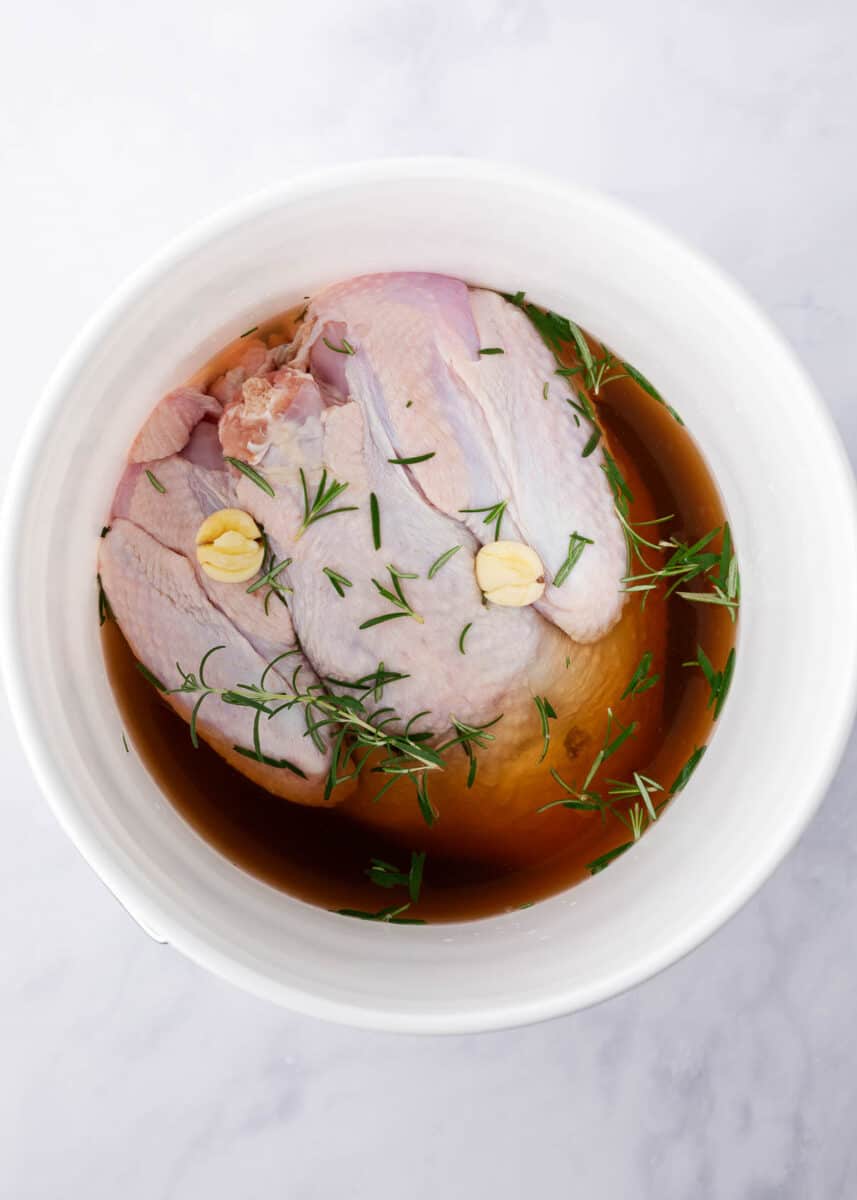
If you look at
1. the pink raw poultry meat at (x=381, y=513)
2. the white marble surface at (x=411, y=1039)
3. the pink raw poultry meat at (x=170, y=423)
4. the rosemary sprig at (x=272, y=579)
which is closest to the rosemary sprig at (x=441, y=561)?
the pink raw poultry meat at (x=381, y=513)

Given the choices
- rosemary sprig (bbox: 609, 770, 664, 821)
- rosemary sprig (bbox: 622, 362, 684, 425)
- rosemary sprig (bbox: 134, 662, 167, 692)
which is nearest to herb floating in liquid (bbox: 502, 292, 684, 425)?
rosemary sprig (bbox: 622, 362, 684, 425)

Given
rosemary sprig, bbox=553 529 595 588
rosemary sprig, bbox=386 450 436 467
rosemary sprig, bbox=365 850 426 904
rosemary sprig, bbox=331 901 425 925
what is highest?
rosemary sprig, bbox=386 450 436 467

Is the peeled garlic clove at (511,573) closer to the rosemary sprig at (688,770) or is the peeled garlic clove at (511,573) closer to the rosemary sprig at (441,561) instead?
the rosemary sprig at (441,561)

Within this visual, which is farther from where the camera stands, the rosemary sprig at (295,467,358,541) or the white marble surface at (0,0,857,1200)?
the white marble surface at (0,0,857,1200)

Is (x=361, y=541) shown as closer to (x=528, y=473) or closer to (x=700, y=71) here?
(x=528, y=473)

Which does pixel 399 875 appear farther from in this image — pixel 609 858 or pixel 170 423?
pixel 170 423

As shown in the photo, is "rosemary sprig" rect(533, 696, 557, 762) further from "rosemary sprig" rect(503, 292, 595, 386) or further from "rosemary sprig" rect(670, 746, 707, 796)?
"rosemary sprig" rect(503, 292, 595, 386)

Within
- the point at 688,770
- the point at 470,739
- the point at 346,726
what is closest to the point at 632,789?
the point at 688,770
